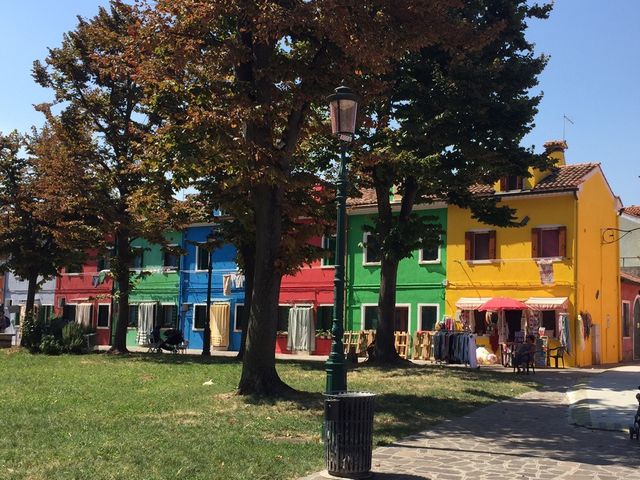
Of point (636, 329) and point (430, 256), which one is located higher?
point (430, 256)

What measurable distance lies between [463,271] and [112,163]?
592 inches

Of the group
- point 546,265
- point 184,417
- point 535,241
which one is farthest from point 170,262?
point 184,417

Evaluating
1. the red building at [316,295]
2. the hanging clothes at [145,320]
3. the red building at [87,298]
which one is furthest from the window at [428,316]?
the red building at [87,298]

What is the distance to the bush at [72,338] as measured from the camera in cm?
2702

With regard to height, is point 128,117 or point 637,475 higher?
point 128,117

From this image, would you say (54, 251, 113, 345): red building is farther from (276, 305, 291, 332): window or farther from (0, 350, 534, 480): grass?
(0, 350, 534, 480): grass

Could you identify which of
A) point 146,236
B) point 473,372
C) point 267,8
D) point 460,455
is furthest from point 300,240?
point 146,236

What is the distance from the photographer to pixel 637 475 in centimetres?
761

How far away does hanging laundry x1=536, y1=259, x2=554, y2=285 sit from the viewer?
87.5ft

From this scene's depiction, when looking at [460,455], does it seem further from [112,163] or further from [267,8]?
[112,163]

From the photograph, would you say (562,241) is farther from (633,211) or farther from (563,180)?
(633,211)

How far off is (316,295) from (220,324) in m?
5.91

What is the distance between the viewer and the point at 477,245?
28.8 m

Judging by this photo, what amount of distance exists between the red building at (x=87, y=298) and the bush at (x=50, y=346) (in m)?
13.5
